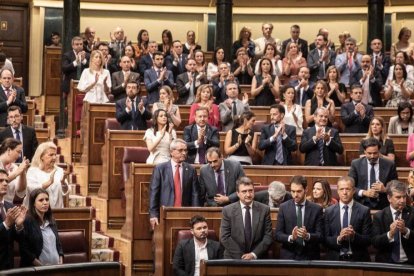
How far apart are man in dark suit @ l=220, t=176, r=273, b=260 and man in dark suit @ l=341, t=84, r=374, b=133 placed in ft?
9.76

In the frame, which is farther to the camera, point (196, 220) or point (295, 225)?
point (295, 225)

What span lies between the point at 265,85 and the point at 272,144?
1.98 meters

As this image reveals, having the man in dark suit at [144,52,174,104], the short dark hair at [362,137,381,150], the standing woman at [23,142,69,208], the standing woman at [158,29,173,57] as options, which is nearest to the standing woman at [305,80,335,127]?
the man in dark suit at [144,52,174,104]

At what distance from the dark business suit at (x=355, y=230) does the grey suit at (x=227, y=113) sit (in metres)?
2.69

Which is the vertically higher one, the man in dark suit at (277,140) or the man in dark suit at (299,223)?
the man in dark suit at (277,140)

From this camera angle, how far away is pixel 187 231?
8172 mm

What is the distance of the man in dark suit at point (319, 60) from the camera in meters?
12.7

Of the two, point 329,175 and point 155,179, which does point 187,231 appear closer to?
point 155,179

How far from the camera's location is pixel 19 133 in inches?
366

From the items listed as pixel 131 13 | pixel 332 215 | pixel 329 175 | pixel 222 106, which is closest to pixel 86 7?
pixel 131 13

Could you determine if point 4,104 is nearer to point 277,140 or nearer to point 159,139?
point 159,139

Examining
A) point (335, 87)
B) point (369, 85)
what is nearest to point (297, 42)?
point (369, 85)

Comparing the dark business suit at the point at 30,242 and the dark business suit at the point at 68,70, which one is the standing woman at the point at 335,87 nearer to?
the dark business suit at the point at 68,70

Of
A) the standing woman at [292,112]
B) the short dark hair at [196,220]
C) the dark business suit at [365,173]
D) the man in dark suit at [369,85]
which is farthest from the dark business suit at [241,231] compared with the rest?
the man in dark suit at [369,85]
